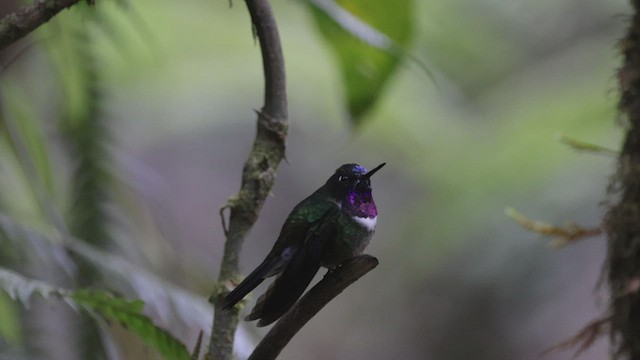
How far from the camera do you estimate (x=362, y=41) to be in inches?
62.2

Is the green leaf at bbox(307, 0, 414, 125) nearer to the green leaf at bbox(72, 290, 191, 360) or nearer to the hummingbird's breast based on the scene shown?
the green leaf at bbox(72, 290, 191, 360)

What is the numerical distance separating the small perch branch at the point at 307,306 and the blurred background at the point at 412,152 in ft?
4.72

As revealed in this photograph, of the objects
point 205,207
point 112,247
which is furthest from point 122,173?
point 205,207

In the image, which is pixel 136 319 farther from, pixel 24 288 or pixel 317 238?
pixel 317 238

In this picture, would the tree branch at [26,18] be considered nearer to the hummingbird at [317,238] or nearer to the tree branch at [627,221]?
the hummingbird at [317,238]

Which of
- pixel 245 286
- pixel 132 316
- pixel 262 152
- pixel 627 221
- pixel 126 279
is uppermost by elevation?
pixel 627 221

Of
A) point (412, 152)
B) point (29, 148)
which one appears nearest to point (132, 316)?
point (29, 148)

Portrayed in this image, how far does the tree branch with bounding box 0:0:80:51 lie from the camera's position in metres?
0.80

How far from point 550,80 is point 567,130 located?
126cm

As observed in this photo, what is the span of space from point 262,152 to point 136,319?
0.27 m

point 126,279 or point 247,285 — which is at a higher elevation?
point 247,285

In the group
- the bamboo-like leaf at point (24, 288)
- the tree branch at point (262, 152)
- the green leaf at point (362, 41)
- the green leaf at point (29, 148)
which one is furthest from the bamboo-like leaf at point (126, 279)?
the tree branch at point (262, 152)

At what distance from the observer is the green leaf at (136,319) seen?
3.29ft

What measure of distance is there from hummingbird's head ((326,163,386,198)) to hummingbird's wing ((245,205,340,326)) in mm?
57
